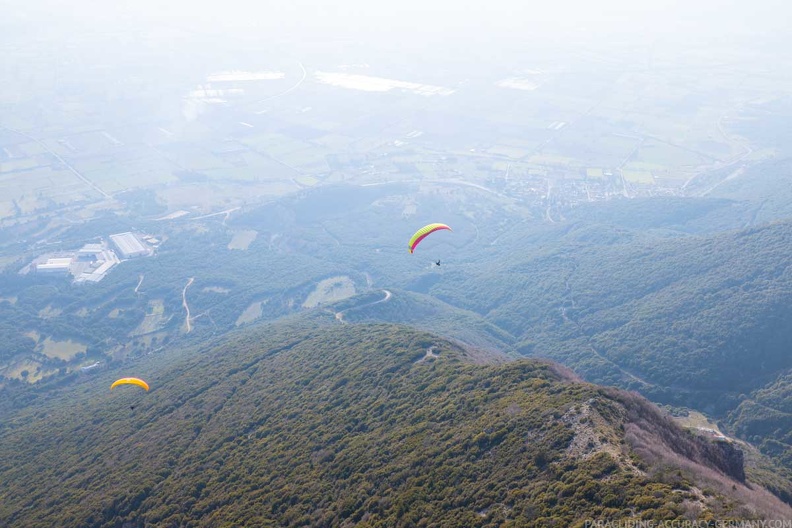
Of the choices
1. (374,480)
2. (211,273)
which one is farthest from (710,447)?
(211,273)

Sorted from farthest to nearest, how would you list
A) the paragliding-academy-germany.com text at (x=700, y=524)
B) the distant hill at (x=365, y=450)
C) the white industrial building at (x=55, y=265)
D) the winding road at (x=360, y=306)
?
the white industrial building at (x=55, y=265) < the winding road at (x=360, y=306) < the distant hill at (x=365, y=450) < the paragliding-academy-germany.com text at (x=700, y=524)

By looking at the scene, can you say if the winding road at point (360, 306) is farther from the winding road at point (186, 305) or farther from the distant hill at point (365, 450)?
the winding road at point (186, 305)

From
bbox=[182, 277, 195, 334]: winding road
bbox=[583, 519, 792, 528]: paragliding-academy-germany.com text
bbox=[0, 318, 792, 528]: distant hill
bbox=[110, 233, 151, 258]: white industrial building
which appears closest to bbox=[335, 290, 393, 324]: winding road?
bbox=[0, 318, 792, 528]: distant hill

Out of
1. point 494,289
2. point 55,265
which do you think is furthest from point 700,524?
point 55,265

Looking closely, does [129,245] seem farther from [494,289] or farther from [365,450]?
[365,450]

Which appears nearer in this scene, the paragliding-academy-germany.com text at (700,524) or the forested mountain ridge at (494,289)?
the paragliding-academy-germany.com text at (700,524)

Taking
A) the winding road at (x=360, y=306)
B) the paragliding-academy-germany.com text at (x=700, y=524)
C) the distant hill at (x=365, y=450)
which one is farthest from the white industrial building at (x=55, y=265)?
the paragliding-academy-germany.com text at (x=700, y=524)

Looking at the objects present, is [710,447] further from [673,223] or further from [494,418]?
[673,223]

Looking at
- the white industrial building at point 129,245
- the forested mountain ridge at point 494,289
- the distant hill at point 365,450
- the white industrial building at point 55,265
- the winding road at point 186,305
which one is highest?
the distant hill at point 365,450
